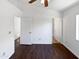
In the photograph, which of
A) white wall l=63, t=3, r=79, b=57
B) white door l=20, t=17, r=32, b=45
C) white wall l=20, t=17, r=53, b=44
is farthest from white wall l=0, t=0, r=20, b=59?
white wall l=20, t=17, r=53, b=44

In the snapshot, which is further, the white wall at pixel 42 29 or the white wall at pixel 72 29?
the white wall at pixel 42 29

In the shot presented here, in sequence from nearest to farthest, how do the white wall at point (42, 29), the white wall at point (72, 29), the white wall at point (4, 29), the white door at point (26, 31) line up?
the white wall at point (4, 29)
the white wall at point (72, 29)
the white door at point (26, 31)
the white wall at point (42, 29)

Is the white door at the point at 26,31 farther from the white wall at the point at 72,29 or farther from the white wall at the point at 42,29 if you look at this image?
the white wall at the point at 72,29

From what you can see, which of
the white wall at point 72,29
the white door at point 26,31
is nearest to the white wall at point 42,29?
the white door at point 26,31

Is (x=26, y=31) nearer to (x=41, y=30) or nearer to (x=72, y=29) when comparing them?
(x=41, y=30)

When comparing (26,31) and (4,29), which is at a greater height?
(4,29)

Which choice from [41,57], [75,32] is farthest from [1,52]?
[75,32]

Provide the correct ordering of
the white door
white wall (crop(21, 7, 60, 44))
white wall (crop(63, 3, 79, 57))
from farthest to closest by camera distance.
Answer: white wall (crop(21, 7, 60, 44)), the white door, white wall (crop(63, 3, 79, 57))

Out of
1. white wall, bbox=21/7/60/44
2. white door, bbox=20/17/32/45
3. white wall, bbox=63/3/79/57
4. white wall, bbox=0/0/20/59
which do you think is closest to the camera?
white wall, bbox=0/0/20/59

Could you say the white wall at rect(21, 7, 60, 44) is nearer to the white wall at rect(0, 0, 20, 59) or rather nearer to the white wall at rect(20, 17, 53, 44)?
the white wall at rect(20, 17, 53, 44)

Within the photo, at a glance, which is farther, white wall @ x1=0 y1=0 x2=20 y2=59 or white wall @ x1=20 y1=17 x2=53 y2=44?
white wall @ x1=20 y1=17 x2=53 y2=44

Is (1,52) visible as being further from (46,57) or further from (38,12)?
(38,12)

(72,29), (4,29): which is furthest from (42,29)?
(4,29)

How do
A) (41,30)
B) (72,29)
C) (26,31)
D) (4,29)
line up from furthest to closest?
1. (41,30)
2. (26,31)
3. (72,29)
4. (4,29)
